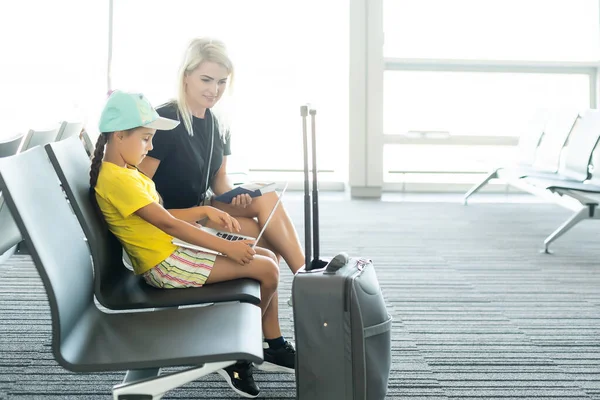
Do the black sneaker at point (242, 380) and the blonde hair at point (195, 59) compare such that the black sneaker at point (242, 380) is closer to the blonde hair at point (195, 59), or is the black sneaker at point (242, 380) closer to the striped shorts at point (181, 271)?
the striped shorts at point (181, 271)

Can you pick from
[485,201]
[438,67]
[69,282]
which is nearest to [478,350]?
[69,282]

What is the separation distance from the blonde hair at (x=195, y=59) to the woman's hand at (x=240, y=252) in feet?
1.94

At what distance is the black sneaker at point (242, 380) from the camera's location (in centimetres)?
221

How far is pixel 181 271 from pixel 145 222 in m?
0.17

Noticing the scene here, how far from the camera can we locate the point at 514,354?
2.68 meters

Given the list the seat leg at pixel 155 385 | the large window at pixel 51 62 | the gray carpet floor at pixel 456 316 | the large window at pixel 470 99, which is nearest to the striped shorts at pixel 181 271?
the gray carpet floor at pixel 456 316

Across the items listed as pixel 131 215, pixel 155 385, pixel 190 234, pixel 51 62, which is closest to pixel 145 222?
pixel 131 215

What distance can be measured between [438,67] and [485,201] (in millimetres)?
1431

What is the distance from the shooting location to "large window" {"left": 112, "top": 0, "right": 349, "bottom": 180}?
7195 mm

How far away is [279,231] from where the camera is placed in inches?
98.6

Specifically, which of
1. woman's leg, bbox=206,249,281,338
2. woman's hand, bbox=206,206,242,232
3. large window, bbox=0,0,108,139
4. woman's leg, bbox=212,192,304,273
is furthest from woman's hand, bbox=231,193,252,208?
large window, bbox=0,0,108,139

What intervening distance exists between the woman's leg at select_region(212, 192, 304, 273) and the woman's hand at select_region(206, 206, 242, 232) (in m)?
0.25

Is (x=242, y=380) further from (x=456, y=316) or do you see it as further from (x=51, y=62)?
(x=51, y=62)

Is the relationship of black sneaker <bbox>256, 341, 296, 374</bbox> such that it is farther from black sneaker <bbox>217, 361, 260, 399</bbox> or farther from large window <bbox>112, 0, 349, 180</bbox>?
large window <bbox>112, 0, 349, 180</bbox>
